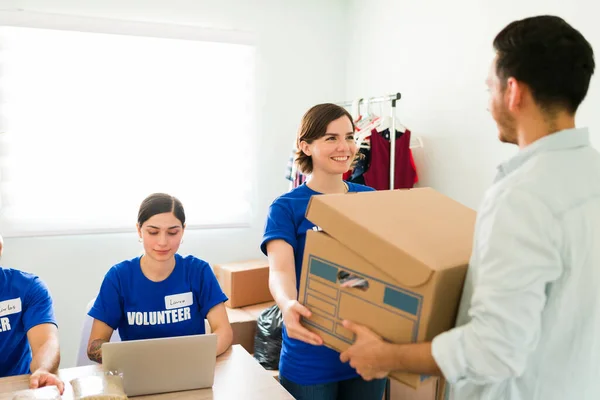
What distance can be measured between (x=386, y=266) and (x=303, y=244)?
62cm

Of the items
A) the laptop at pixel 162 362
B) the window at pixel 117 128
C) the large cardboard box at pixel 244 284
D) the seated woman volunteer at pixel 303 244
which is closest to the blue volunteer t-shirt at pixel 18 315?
the laptop at pixel 162 362

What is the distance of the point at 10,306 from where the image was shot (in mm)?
1637

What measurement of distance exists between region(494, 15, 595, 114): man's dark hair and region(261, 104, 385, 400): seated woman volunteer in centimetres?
80

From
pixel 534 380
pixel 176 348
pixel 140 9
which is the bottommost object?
pixel 176 348

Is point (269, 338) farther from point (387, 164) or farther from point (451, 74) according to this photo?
point (451, 74)

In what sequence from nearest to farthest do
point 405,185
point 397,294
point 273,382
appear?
point 397,294 < point 273,382 < point 405,185

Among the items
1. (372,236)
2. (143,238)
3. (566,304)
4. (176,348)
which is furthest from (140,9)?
(566,304)

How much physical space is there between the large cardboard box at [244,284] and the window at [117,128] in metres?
0.45

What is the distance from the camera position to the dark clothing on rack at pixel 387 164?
2689 mm

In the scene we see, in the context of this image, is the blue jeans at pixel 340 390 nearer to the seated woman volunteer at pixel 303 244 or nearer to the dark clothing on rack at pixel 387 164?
the seated woman volunteer at pixel 303 244

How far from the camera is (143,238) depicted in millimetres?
1858

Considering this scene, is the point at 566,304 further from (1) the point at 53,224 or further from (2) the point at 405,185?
(1) the point at 53,224

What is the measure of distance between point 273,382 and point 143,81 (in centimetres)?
231

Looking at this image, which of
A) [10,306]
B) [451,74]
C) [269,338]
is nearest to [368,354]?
[10,306]
